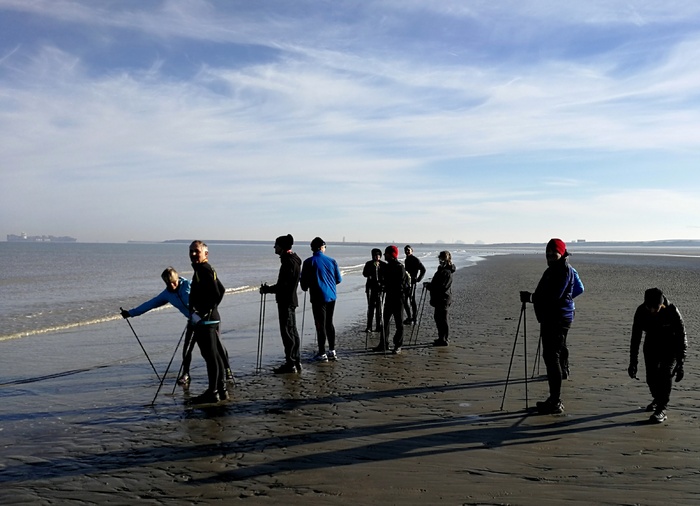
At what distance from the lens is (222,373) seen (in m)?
7.93

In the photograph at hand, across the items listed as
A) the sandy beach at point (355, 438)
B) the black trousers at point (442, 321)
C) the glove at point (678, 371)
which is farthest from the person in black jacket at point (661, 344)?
the black trousers at point (442, 321)

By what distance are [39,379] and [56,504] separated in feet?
18.1

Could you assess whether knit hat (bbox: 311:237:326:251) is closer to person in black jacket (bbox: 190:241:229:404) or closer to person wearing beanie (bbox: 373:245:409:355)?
person wearing beanie (bbox: 373:245:409:355)

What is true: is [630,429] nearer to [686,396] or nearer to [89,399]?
[686,396]

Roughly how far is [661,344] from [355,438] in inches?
139

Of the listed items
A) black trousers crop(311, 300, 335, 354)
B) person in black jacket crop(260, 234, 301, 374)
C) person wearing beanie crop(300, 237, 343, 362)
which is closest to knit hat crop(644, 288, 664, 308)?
person in black jacket crop(260, 234, 301, 374)

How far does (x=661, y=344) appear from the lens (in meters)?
6.74

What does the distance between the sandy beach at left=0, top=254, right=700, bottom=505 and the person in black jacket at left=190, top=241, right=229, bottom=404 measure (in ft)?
1.43

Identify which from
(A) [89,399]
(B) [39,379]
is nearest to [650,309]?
(A) [89,399]

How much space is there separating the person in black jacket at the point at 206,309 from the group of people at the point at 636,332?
3.83 meters

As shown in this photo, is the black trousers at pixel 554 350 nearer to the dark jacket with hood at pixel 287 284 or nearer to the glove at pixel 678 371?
the glove at pixel 678 371

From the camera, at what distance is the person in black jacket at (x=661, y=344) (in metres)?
6.62

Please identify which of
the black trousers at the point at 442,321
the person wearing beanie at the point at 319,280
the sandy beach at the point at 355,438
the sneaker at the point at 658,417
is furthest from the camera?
the black trousers at the point at 442,321

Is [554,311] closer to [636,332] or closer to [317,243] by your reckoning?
[636,332]
